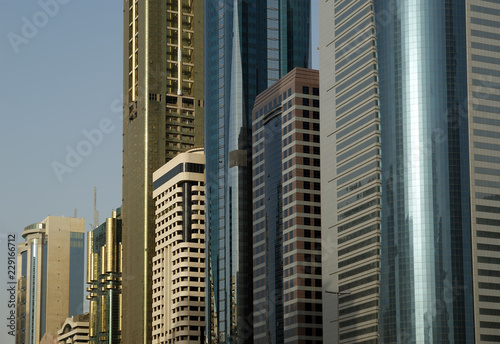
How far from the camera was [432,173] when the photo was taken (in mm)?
184750

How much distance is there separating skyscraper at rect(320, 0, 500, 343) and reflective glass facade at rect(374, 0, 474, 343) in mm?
191

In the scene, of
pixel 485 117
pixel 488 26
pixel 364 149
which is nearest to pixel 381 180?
pixel 364 149

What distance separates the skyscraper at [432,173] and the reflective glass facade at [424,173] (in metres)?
0.19

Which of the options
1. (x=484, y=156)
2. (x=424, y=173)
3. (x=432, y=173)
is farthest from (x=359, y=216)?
(x=484, y=156)

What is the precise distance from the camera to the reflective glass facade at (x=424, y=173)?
17738cm

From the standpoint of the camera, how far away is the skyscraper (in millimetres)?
177125

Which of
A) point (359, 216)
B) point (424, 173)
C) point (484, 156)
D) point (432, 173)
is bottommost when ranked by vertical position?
point (359, 216)

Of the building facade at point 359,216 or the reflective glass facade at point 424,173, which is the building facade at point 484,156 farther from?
the building facade at point 359,216

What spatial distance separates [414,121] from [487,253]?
29036 mm

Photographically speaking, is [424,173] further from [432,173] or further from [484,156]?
[484,156]

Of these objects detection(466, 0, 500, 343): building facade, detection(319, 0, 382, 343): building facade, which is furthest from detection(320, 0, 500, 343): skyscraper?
detection(319, 0, 382, 343): building facade

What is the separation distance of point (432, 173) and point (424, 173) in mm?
1506

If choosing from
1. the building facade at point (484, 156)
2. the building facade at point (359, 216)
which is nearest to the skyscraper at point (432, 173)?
the building facade at point (484, 156)

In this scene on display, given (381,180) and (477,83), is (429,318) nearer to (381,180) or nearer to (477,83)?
(381,180)
